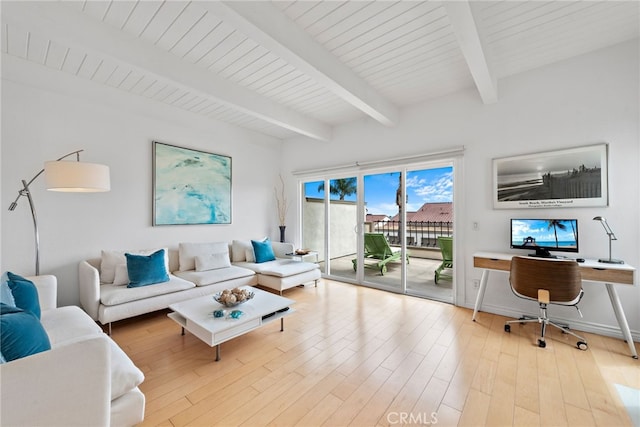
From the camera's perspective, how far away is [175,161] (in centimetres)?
382

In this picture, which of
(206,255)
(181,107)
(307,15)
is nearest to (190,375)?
(206,255)

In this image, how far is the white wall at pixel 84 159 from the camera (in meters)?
2.66

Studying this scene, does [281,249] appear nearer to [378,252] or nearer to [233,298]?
[378,252]

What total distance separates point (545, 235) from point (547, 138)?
42.1 inches

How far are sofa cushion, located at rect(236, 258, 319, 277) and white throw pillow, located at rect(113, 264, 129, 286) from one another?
1.53m

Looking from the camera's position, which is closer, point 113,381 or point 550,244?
point 113,381

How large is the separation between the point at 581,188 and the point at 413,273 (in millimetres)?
2306

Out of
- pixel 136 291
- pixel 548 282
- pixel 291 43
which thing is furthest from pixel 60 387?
pixel 548 282

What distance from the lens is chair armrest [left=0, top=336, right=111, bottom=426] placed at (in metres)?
0.92

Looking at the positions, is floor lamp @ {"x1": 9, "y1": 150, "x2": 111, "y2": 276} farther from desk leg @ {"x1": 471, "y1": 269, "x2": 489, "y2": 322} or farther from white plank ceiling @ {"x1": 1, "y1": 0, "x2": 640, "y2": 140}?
desk leg @ {"x1": 471, "y1": 269, "x2": 489, "y2": 322}

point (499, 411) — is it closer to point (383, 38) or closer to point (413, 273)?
point (413, 273)

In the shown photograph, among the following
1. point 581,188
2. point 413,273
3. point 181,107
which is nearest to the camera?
point 581,188

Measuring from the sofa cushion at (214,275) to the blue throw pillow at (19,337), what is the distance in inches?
81.8

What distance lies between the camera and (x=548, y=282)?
2.36 metres
